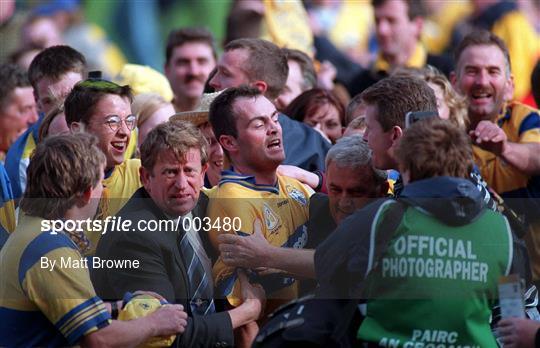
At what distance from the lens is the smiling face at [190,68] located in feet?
28.6

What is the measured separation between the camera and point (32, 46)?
10.7 m

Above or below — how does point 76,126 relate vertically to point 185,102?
below

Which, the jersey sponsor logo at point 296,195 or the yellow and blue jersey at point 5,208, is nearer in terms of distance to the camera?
the jersey sponsor logo at point 296,195

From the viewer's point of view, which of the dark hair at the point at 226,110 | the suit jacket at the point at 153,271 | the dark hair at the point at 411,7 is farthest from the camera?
the dark hair at the point at 411,7

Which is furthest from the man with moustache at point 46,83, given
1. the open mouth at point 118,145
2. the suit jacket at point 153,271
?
the suit jacket at point 153,271

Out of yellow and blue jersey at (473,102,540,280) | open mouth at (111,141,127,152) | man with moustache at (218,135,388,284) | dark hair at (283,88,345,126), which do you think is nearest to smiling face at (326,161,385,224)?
man with moustache at (218,135,388,284)

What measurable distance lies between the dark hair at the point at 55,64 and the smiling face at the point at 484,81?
2.15 m

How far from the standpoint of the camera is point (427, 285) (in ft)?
15.8

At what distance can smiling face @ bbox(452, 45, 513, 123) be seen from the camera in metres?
7.12

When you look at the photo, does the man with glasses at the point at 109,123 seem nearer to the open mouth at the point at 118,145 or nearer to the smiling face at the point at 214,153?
the open mouth at the point at 118,145

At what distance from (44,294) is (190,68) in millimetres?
4071

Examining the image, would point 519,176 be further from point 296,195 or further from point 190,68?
point 190,68

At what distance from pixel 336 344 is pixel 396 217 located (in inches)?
20.8

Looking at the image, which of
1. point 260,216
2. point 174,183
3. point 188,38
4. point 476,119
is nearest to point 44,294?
point 174,183
